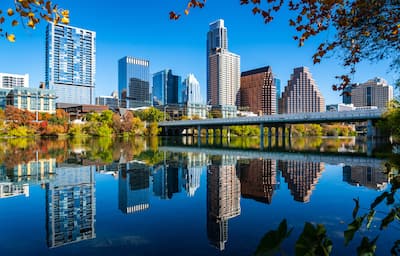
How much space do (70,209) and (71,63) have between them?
18231 centimetres

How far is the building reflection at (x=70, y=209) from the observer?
6791 millimetres

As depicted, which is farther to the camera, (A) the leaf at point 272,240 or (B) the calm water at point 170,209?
(B) the calm water at point 170,209

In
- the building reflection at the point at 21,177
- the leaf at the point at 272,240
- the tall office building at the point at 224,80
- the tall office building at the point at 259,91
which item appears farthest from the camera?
the tall office building at the point at 224,80

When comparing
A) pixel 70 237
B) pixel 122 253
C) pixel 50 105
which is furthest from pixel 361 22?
pixel 50 105

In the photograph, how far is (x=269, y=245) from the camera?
2078mm

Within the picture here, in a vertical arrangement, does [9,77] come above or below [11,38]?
above

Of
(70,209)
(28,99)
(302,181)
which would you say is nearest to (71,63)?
(28,99)

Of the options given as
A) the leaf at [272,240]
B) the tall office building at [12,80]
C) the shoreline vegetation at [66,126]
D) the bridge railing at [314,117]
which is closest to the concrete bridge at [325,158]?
the leaf at [272,240]

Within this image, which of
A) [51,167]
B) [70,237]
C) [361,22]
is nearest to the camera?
[361,22]

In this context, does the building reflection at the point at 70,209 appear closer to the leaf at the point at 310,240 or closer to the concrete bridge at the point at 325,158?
the leaf at the point at 310,240

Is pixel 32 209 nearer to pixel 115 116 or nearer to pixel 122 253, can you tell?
pixel 122 253

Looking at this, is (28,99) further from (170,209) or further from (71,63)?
(170,209)

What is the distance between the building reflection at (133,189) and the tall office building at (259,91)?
499ft

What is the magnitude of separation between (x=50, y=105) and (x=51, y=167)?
104 metres
